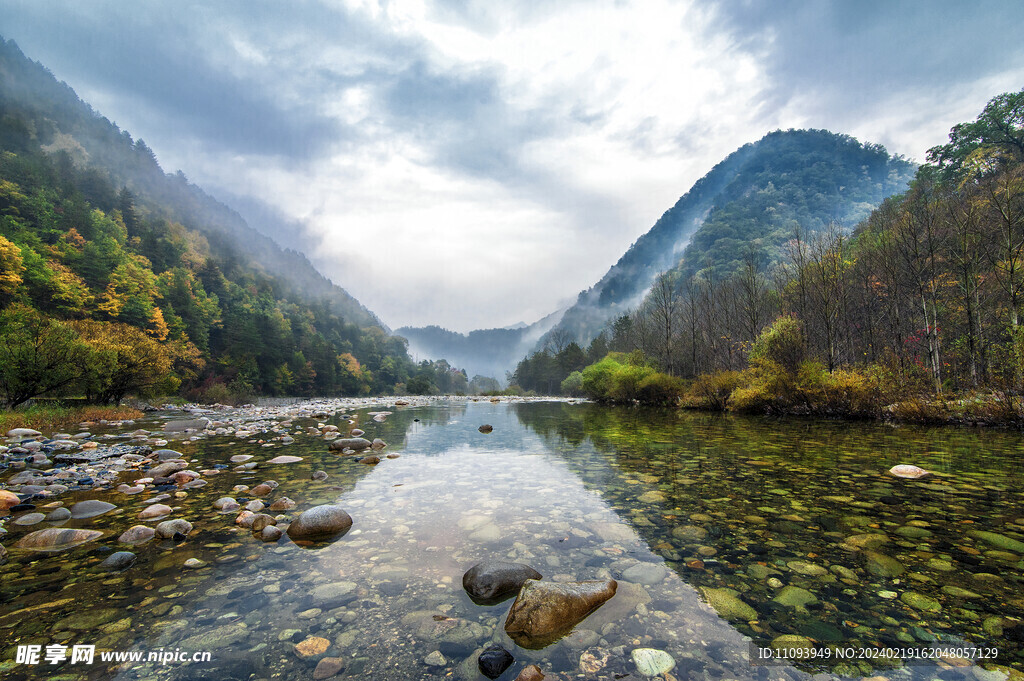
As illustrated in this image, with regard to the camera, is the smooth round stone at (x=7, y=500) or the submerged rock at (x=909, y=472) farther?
the submerged rock at (x=909, y=472)

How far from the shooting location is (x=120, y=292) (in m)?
45.9

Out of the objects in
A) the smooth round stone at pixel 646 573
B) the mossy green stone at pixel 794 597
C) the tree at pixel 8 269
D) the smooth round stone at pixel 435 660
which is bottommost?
the smooth round stone at pixel 646 573

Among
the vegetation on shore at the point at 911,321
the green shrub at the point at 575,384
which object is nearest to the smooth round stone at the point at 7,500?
the vegetation on shore at the point at 911,321

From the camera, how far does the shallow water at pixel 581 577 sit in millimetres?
2402

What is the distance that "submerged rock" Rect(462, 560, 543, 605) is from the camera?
325 centimetres

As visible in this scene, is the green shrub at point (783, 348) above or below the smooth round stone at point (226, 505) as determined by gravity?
above

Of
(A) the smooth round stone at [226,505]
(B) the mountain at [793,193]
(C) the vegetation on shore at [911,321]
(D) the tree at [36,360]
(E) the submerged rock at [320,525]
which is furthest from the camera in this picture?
(B) the mountain at [793,193]

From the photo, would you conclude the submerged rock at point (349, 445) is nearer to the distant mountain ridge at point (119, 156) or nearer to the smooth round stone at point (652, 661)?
the smooth round stone at point (652, 661)

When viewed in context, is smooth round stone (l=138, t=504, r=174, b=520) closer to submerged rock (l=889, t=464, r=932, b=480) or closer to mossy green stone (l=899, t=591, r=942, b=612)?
mossy green stone (l=899, t=591, r=942, b=612)

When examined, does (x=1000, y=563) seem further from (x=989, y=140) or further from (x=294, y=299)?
(x=294, y=299)

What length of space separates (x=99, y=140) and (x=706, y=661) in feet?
624

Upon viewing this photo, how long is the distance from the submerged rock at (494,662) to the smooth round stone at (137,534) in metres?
4.49

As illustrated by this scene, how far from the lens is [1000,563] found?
3.38 metres

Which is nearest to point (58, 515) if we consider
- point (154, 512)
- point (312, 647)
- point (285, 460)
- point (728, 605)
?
point (154, 512)
